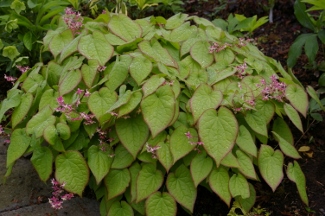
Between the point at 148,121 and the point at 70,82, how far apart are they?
0.50m

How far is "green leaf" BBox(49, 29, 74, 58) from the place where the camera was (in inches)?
99.5

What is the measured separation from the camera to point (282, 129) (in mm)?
2496

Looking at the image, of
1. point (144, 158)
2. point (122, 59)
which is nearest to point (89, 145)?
point (144, 158)

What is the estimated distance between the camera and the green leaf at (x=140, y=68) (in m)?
2.19

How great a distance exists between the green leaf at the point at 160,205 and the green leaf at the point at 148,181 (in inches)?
1.2

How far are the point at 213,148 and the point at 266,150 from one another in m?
0.38

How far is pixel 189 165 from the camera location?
2174 mm

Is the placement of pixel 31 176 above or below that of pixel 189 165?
below

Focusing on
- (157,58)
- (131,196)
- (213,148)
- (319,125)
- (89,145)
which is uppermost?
(157,58)

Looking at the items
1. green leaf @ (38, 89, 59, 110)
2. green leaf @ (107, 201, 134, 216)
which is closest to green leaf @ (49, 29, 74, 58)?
green leaf @ (38, 89, 59, 110)

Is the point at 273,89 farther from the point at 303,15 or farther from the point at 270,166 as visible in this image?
the point at 303,15

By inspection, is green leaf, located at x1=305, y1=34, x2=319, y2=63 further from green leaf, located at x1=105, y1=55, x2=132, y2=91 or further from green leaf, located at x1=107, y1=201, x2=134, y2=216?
green leaf, located at x1=107, y1=201, x2=134, y2=216

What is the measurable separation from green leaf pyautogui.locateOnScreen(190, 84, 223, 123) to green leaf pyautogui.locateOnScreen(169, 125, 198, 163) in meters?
0.08

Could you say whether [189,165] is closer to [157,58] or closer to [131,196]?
[131,196]
